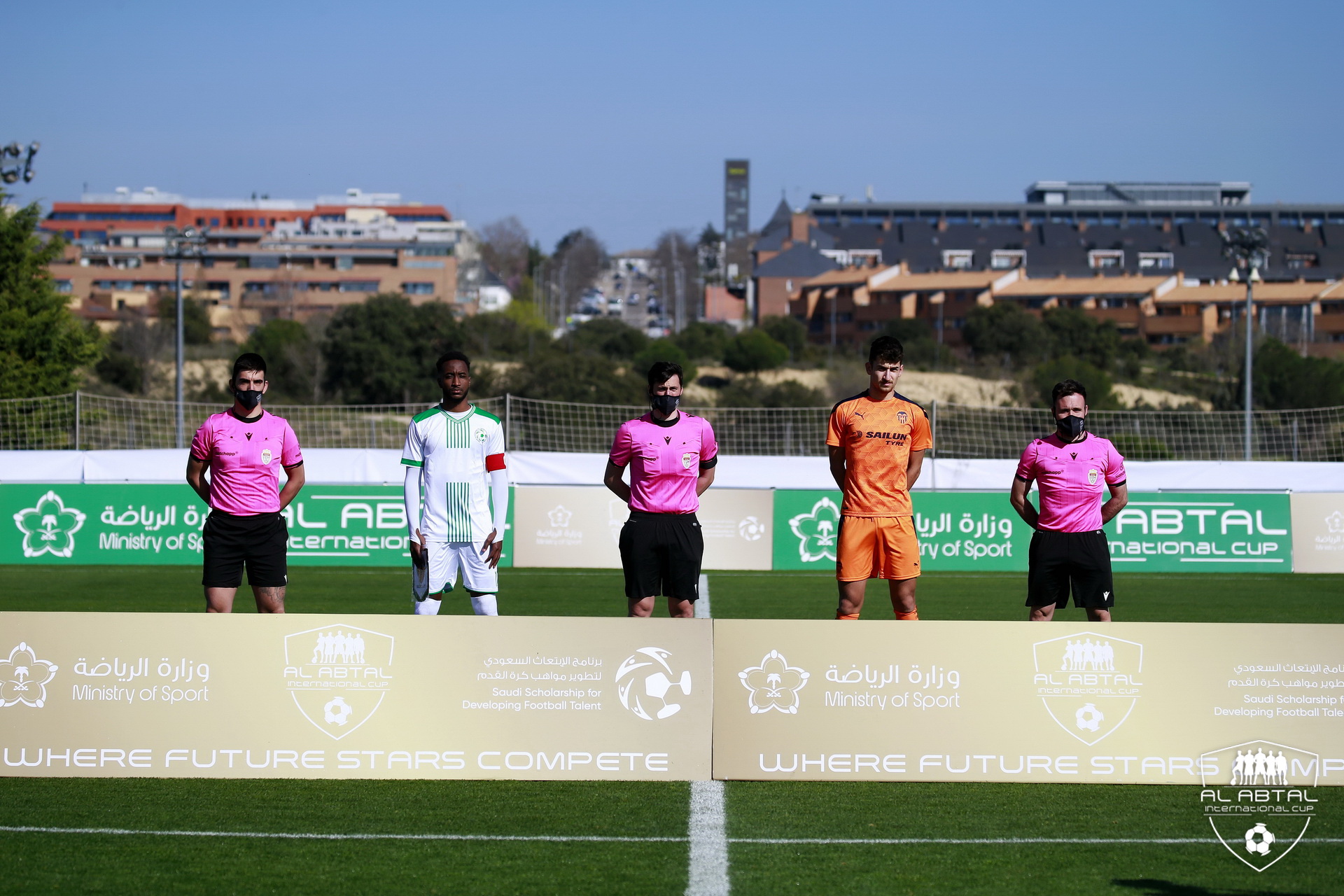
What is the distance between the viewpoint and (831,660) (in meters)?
5.64

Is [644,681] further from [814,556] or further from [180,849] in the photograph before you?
[814,556]

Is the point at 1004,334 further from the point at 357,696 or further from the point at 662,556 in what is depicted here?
the point at 357,696

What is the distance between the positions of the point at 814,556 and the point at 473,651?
1047 cm

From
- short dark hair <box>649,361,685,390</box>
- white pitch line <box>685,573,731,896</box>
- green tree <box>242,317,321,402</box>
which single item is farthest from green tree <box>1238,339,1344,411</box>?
white pitch line <box>685,573,731,896</box>

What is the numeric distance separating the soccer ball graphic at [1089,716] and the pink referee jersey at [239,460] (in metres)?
4.35

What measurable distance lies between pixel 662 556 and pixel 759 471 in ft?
30.6

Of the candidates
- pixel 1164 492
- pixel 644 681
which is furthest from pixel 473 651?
pixel 1164 492

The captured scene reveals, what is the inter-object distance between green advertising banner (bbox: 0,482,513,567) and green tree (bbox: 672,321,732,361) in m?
49.6

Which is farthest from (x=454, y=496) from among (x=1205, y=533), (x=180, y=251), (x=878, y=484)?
(x=180, y=251)

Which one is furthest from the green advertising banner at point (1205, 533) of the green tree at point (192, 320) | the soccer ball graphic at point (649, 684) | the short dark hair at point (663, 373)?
the green tree at point (192, 320)

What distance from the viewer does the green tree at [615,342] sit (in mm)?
66619

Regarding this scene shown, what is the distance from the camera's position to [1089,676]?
5.62 meters

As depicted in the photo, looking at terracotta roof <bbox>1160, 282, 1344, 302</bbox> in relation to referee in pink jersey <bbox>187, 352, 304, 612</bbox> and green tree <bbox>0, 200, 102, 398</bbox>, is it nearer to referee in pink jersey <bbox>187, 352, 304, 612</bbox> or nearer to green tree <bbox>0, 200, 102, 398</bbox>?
green tree <bbox>0, 200, 102, 398</bbox>

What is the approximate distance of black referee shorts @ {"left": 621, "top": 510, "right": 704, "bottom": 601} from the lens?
7.18 metres
